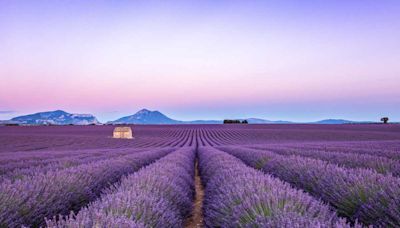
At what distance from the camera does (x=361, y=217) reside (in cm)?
268

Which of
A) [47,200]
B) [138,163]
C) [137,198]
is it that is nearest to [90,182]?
[47,200]

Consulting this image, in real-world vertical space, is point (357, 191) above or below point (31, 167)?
above

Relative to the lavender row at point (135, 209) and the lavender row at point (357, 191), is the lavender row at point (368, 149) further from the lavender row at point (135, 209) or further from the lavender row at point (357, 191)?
the lavender row at point (135, 209)

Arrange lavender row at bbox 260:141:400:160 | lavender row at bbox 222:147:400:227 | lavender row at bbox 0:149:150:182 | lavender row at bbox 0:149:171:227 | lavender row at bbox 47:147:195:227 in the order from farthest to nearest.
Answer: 1. lavender row at bbox 260:141:400:160
2. lavender row at bbox 0:149:150:182
3. lavender row at bbox 0:149:171:227
4. lavender row at bbox 222:147:400:227
5. lavender row at bbox 47:147:195:227

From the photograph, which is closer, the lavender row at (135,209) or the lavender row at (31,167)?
the lavender row at (135,209)

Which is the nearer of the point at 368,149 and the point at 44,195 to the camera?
the point at 44,195

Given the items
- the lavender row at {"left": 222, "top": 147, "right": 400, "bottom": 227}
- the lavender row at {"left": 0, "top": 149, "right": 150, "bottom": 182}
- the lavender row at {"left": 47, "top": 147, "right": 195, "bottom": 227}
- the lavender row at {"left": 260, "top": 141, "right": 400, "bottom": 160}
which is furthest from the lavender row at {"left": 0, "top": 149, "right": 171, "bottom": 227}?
the lavender row at {"left": 260, "top": 141, "right": 400, "bottom": 160}

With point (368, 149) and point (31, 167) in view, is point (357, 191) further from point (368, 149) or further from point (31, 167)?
point (368, 149)

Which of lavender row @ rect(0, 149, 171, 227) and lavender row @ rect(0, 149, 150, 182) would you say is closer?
lavender row @ rect(0, 149, 171, 227)

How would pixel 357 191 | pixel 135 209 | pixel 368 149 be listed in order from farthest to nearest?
pixel 368 149, pixel 357 191, pixel 135 209

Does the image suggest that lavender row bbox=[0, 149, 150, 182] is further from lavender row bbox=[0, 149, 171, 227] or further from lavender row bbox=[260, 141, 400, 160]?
lavender row bbox=[260, 141, 400, 160]

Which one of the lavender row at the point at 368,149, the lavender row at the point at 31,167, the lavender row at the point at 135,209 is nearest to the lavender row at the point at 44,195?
the lavender row at the point at 135,209

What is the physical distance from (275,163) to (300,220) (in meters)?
4.41

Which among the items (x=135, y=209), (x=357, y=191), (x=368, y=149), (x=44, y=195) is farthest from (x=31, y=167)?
(x=368, y=149)
